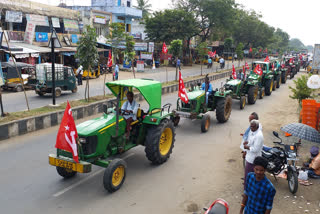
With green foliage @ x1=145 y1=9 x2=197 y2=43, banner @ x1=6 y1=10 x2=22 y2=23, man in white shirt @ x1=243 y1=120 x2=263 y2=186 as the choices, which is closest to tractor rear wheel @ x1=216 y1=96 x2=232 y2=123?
man in white shirt @ x1=243 y1=120 x2=263 y2=186

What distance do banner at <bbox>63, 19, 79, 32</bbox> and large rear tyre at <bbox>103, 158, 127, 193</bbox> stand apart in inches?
951

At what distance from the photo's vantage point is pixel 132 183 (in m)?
5.82

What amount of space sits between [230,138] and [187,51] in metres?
33.5

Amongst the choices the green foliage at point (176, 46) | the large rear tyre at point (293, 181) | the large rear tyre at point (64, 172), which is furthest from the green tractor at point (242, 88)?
the green foliage at point (176, 46)

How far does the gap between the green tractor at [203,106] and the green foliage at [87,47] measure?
15.7 feet

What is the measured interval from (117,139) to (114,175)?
872 millimetres

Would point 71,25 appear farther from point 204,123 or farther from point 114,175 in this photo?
point 114,175

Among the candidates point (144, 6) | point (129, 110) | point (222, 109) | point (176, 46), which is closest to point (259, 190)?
point (129, 110)

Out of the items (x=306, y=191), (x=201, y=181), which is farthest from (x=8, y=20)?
(x=306, y=191)

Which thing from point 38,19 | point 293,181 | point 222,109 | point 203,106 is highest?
point 38,19

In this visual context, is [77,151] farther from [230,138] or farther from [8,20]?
[8,20]

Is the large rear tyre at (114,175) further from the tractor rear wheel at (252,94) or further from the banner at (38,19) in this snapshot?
the banner at (38,19)

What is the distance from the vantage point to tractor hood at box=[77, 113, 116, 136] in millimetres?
5305

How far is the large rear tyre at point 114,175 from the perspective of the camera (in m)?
5.13
